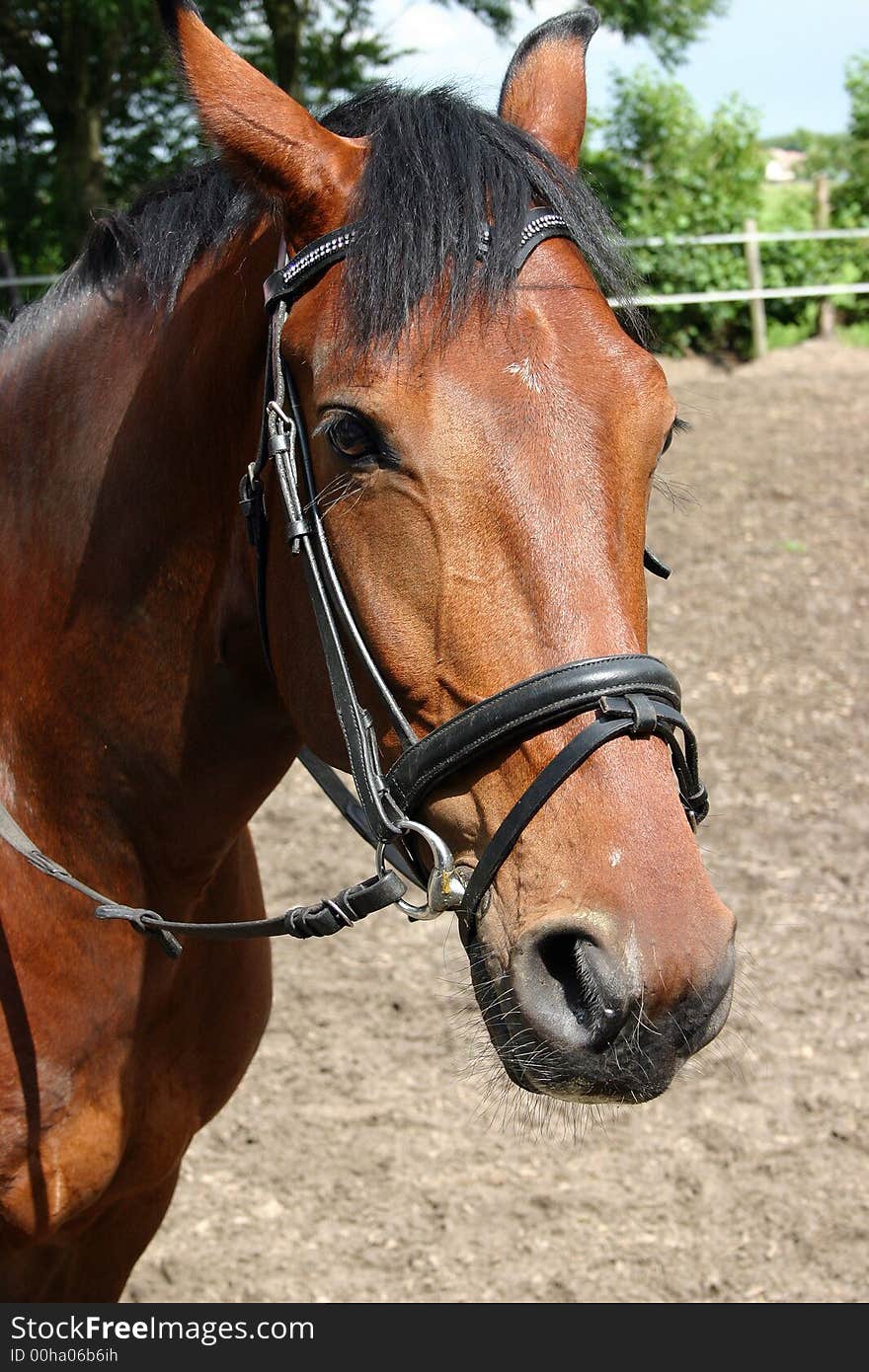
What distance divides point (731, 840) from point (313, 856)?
2.22m

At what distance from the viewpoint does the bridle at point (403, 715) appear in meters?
1.52

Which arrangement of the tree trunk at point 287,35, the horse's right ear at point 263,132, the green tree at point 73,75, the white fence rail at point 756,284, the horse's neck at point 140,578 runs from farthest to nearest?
the tree trunk at point 287,35 → the white fence rail at point 756,284 → the green tree at point 73,75 → the horse's neck at point 140,578 → the horse's right ear at point 263,132

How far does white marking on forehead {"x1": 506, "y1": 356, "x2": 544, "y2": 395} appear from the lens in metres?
1.61

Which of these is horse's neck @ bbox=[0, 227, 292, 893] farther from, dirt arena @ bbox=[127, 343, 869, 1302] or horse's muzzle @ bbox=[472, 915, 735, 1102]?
horse's muzzle @ bbox=[472, 915, 735, 1102]

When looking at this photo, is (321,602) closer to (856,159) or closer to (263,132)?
(263,132)

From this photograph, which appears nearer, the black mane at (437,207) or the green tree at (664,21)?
the black mane at (437,207)

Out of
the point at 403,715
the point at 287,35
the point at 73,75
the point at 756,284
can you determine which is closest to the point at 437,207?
the point at 403,715

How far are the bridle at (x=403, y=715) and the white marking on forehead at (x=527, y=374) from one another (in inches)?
7.2

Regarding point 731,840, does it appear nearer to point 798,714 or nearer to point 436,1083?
point 798,714

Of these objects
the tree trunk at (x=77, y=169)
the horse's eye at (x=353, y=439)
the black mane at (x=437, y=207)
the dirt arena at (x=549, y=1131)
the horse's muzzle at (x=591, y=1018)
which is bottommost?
the dirt arena at (x=549, y=1131)

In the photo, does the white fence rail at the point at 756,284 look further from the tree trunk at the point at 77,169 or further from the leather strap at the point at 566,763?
the leather strap at the point at 566,763

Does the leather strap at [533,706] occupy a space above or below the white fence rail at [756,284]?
above

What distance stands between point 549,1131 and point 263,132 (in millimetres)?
3461

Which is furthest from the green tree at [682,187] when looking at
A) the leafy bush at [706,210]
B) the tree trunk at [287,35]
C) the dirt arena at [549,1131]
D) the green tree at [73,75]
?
the dirt arena at [549,1131]
